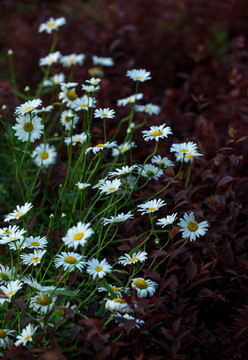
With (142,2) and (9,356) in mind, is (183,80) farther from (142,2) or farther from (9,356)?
(9,356)

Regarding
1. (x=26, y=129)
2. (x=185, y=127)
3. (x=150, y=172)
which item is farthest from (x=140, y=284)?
(x=185, y=127)

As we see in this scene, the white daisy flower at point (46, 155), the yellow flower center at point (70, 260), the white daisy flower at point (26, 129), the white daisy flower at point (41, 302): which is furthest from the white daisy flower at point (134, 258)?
the white daisy flower at point (46, 155)

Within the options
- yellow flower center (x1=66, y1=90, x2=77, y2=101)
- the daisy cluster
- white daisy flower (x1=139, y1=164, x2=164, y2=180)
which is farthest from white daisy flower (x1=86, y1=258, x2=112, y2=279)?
yellow flower center (x1=66, y1=90, x2=77, y2=101)

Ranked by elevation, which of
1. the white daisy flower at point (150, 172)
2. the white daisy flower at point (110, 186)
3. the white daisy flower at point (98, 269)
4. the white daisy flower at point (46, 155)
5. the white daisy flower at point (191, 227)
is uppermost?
the white daisy flower at point (46, 155)

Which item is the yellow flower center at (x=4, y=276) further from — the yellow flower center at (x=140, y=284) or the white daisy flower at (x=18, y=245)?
the yellow flower center at (x=140, y=284)

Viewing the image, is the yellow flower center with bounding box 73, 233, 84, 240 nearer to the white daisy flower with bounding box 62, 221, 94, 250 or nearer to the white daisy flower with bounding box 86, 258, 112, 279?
the white daisy flower with bounding box 62, 221, 94, 250

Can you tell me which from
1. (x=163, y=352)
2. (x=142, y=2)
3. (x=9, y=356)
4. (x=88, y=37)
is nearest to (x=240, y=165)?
(x=163, y=352)
